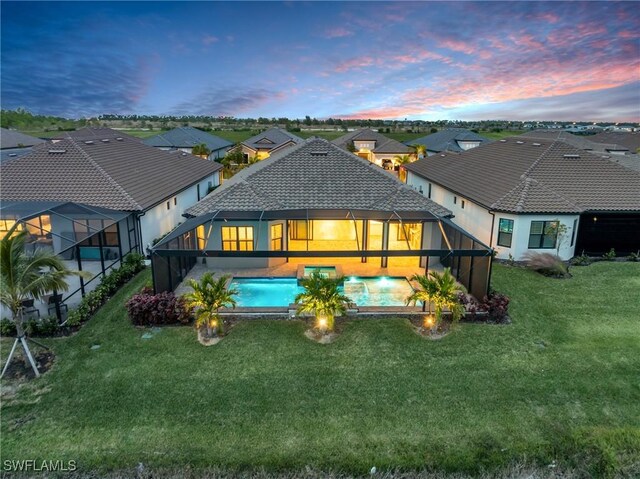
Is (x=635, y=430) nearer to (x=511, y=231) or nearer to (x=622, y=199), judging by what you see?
(x=511, y=231)

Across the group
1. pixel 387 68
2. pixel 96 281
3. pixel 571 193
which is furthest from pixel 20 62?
pixel 571 193

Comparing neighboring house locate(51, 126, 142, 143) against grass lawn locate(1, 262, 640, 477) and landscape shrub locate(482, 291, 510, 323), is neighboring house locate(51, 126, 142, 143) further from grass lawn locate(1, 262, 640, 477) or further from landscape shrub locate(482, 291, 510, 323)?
landscape shrub locate(482, 291, 510, 323)

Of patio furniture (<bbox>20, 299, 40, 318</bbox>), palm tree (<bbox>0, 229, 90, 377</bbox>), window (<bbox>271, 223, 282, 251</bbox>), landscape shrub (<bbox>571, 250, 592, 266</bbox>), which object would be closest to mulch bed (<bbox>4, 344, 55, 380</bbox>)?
palm tree (<bbox>0, 229, 90, 377</bbox>)

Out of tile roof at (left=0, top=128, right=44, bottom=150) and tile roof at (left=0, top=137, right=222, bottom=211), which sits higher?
tile roof at (left=0, top=128, right=44, bottom=150)

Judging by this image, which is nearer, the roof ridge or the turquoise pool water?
the turquoise pool water

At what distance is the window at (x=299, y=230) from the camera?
23031mm

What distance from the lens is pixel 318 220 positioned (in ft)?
68.2

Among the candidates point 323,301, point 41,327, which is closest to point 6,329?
point 41,327

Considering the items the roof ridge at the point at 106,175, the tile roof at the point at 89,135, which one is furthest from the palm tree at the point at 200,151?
the roof ridge at the point at 106,175

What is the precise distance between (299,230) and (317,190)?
3041 mm

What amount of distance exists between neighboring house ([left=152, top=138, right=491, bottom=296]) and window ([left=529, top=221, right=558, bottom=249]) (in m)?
4.76

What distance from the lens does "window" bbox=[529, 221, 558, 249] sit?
823 inches

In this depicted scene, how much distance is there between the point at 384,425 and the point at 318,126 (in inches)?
5887

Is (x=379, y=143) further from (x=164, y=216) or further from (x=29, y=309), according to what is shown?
(x=29, y=309)
